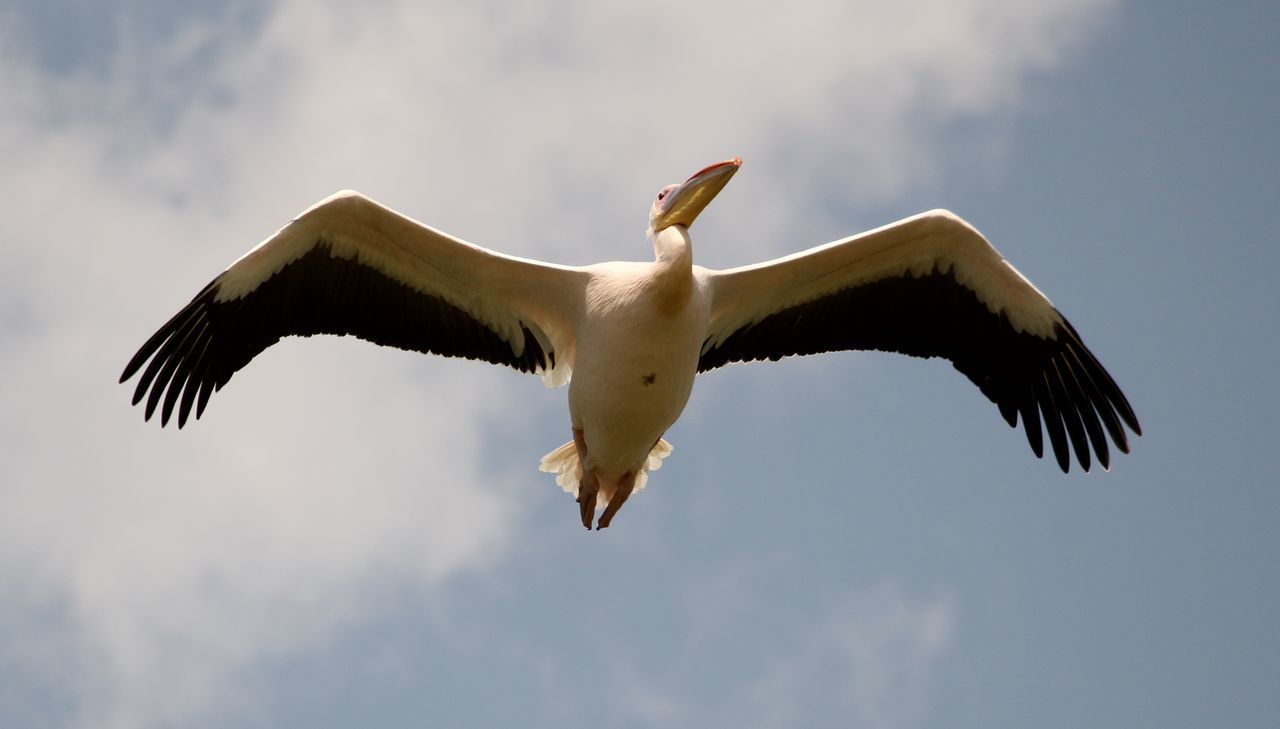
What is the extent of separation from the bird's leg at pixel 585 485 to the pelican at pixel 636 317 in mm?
15

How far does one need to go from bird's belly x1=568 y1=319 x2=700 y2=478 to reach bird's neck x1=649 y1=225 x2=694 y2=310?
22cm

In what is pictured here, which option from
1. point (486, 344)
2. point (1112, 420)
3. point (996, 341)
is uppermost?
point (486, 344)

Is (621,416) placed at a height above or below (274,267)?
below

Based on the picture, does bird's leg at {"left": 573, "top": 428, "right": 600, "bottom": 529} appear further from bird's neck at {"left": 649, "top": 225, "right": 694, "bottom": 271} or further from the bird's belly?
bird's neck at {"left": 649, "top": 225, "right": 694, "bottom": 271}

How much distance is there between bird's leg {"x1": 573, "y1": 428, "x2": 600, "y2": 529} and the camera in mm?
10102

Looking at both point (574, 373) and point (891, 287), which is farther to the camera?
point (891, 287)

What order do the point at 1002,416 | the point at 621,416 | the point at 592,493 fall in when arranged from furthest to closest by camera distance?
the point at 1002,416
the point at 592,493
the point at 621,416

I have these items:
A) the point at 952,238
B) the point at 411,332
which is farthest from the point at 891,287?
the point at 411,332

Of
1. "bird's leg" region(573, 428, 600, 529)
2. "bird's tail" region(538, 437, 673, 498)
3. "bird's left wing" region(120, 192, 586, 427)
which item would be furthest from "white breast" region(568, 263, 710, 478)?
"bird's tail" region(538, 437, 673, 498)

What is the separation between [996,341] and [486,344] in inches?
136

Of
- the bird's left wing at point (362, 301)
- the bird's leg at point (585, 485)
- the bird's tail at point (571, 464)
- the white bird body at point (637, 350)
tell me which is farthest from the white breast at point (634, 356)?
the bird's tail at point (571, 464)

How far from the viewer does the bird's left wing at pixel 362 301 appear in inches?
393

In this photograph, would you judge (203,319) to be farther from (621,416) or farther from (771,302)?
(771,302)

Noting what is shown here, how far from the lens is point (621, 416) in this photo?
9.57 metres
